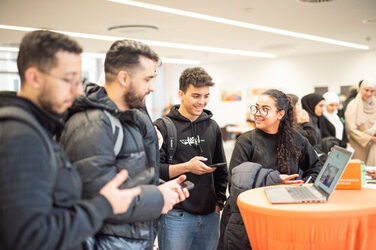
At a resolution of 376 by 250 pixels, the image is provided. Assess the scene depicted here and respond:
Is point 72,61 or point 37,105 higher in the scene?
point 72,61

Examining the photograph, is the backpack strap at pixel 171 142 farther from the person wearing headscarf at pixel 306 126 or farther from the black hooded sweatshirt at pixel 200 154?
the person wearing headscarf at pixel 306 126

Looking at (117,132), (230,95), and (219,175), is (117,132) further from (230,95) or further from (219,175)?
(230,95)

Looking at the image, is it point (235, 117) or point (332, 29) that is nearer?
point (332, 29)

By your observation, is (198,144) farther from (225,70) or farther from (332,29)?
(225,70)

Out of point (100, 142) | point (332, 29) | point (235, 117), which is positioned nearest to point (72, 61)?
point (100, 142)

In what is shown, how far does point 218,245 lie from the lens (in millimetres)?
2814

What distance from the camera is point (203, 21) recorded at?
25.9 feet

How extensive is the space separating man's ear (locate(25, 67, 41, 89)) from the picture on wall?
15.4 metres

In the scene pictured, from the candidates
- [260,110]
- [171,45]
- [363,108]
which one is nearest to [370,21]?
[363,108]

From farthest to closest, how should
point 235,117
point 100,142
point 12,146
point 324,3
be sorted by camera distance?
point 235,117, point 324,3, point 100,142, point 12,146

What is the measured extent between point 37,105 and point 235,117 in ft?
51.5

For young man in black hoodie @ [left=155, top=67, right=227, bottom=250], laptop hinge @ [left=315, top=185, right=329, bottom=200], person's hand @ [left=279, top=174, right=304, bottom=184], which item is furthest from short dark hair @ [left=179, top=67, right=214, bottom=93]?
laptop hinge @ [left=315, top=185, right=329, bottom=200]

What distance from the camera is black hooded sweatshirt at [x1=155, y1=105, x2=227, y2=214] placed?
8.32 feet

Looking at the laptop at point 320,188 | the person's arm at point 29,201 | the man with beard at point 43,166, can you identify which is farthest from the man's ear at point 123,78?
the laptop at point 320,188
